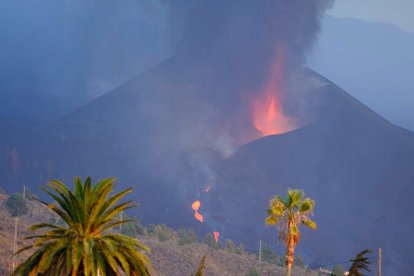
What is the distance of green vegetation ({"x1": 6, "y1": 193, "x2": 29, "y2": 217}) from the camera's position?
116 m

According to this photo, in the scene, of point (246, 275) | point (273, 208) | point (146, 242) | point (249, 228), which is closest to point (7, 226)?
point (146, 242)

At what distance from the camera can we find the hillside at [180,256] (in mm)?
92062

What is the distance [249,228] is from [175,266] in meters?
103

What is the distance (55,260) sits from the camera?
2264 centimetres

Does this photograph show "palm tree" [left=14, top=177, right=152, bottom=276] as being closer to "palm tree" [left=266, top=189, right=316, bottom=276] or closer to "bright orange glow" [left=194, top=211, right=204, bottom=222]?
"palm tree" [left=266, top=189, right=316, bottom=276]

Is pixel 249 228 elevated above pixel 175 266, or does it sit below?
above

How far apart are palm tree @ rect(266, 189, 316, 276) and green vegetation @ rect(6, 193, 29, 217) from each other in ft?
304

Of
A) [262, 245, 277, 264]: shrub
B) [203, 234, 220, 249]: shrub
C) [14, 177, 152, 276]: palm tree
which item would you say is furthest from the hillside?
[14, 177, 152, 276]: palm tree

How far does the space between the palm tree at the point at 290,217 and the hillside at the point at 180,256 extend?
54781 mm

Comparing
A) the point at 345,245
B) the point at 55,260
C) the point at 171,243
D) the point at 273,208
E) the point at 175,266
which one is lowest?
the point at 55,260

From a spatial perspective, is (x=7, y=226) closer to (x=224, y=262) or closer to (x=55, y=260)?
(x=224, y=262)

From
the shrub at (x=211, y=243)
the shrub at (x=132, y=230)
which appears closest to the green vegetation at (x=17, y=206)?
the shrub at (x=132, y=230)

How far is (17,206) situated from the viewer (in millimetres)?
116562

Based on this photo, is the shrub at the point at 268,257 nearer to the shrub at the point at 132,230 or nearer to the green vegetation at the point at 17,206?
the shrub at the point at 132,230
